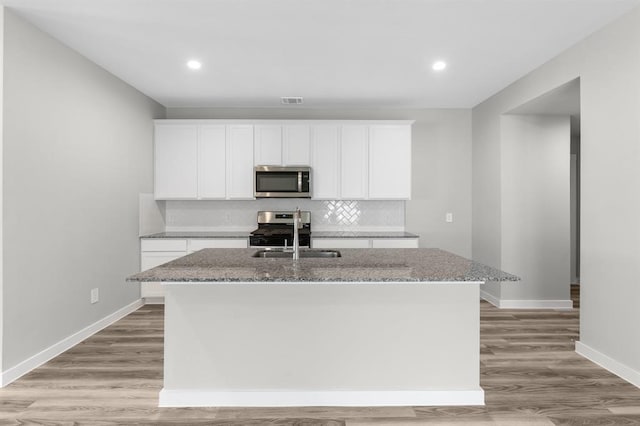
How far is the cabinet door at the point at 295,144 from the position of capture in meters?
5.04

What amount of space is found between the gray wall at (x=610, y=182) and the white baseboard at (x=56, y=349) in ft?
13.8

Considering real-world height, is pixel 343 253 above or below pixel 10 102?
below

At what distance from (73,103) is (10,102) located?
0.76m

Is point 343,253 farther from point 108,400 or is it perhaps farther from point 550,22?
point 550,22

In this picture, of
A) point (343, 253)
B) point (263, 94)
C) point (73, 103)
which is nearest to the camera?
point (343, 253)

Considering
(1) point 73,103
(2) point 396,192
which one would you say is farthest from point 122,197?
(2) point 396,192

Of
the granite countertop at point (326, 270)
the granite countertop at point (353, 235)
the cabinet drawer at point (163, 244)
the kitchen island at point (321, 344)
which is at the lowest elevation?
the kitchen island at point (321, 344)

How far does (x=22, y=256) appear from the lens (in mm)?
2834

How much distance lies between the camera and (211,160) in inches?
199

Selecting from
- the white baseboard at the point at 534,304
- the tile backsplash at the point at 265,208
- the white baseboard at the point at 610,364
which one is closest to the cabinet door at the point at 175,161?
the tile backsplash at the point at 265,208

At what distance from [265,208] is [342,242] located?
123 cm

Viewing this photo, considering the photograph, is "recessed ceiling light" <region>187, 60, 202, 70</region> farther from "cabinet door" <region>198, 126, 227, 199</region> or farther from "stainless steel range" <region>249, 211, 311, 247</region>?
"stainless steel range" <region>249, 211, 311, 247</region>

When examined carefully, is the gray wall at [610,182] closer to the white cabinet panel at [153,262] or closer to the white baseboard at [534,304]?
the white baseboard at [534,304]

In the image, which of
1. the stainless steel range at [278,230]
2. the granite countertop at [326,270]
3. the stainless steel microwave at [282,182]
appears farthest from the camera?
the stainless steel microwave at [282,182]
